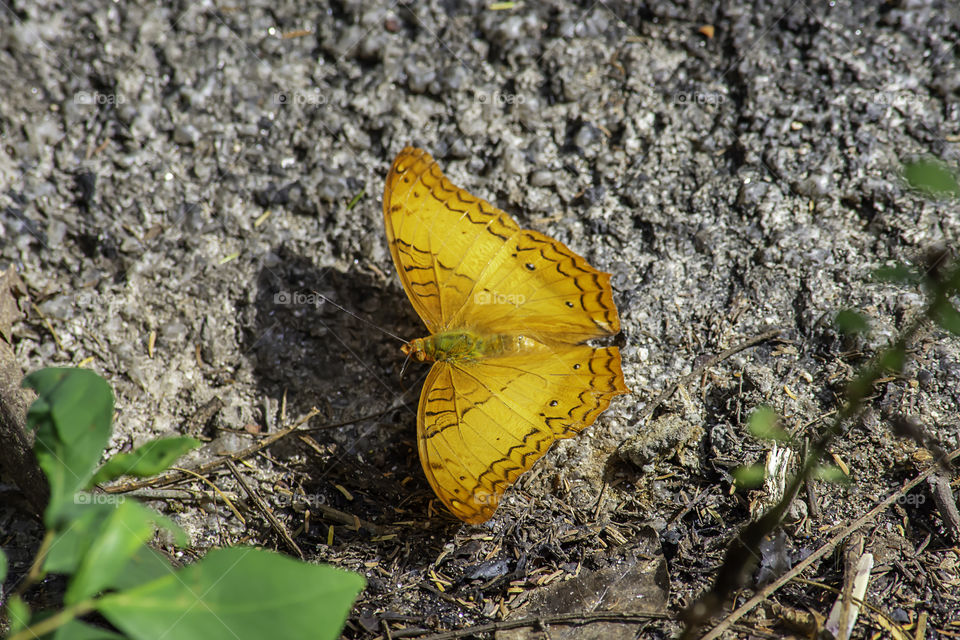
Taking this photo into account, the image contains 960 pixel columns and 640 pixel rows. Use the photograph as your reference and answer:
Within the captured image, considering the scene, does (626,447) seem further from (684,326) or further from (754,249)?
(754,249)

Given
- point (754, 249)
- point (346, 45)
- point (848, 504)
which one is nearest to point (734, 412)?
point (848, 504)

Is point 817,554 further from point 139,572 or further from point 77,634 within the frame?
point 77,634

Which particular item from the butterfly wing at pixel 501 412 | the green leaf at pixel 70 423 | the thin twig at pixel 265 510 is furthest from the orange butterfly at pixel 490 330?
the green leaf at pixel 70 423

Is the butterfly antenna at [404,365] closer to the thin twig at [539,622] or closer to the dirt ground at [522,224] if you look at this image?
the dirt ground at [522,224]

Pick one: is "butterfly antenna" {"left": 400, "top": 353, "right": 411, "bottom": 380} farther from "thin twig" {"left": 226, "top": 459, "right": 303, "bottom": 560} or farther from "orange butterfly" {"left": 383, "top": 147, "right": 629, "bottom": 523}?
"thin twig" {"left": 226, "top": 459, "right": 303, "bottom": 560}

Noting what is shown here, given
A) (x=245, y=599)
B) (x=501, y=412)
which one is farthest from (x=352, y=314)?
(x=245, y=599)
